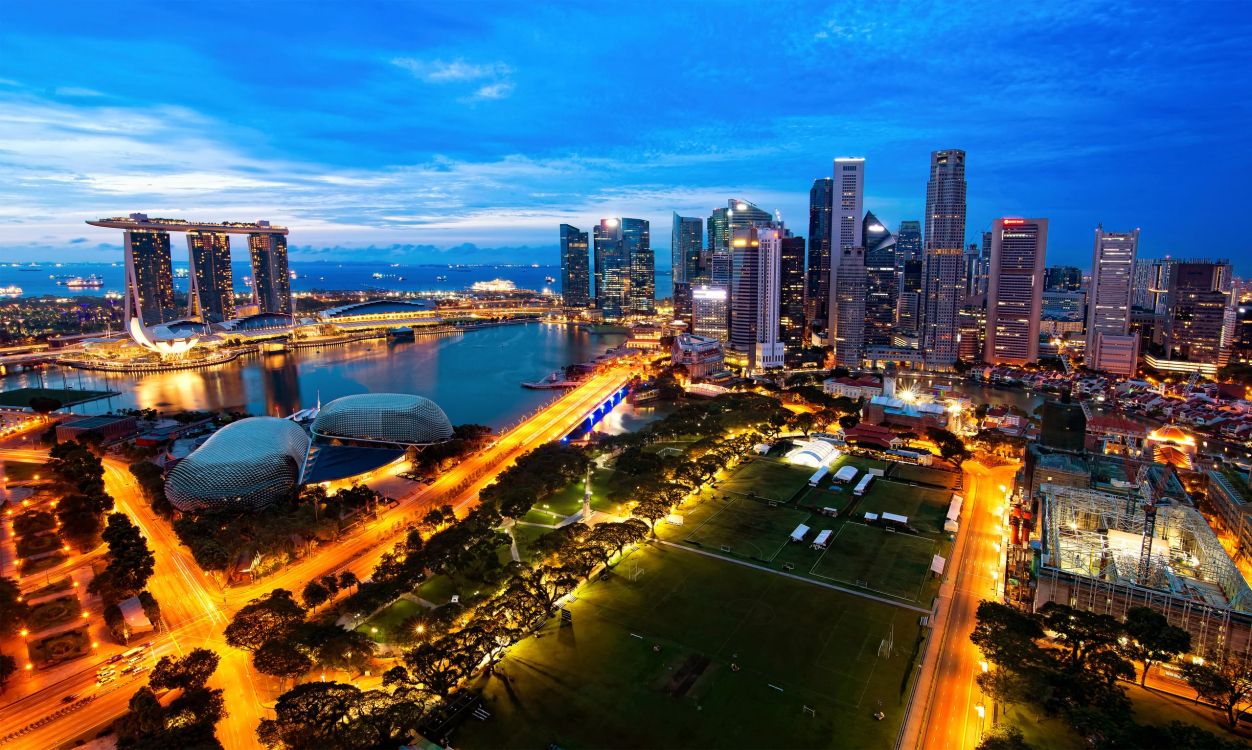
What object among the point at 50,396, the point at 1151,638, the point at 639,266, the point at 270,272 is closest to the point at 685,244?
the point at 639,266

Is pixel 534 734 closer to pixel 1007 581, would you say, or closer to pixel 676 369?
pixel 1007 581

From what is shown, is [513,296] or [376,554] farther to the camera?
[513,296]

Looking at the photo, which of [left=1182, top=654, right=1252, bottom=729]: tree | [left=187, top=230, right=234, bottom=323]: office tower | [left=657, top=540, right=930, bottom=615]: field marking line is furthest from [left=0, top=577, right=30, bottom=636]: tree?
[left=187, top=230, right=234, bottom=323]: office tower

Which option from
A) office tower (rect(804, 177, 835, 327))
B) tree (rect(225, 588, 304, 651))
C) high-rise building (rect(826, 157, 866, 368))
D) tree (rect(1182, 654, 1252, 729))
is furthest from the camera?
office tower (rect(804, 177, 835, 327))

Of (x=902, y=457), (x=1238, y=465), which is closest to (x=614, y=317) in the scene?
(x=902, y=457)

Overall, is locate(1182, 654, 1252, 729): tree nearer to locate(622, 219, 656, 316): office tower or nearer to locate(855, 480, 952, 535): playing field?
locate(855, 480, 952, 535): playing field

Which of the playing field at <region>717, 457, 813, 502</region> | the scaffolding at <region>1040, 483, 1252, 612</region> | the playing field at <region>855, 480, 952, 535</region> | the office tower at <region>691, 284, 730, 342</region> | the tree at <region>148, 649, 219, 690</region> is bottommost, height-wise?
the playing field at <region>855, 480, 952, 535</region>
